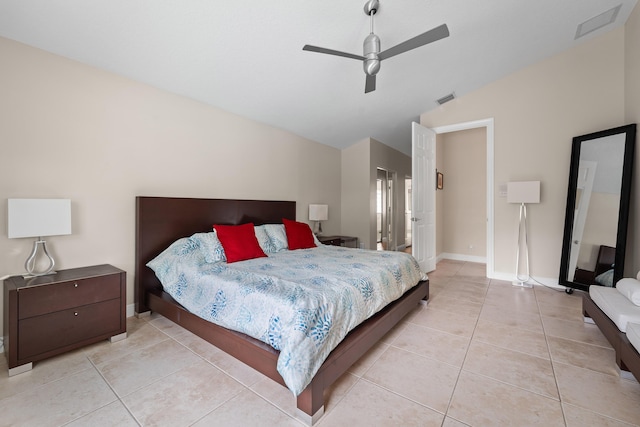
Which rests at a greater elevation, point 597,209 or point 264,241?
point 597,209

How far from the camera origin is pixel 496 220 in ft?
13.9

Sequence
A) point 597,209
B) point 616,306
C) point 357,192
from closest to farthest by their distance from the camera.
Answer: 1. point 616,306
2. point 597,209
3. point 357,192

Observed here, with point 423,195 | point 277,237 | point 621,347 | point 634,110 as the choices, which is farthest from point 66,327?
point 634,110

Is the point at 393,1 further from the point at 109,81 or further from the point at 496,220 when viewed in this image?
the point at 496,220

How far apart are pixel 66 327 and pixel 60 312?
0.13m

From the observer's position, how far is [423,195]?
4.47 metres

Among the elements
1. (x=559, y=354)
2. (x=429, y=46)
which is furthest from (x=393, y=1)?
(x=559, y=354)

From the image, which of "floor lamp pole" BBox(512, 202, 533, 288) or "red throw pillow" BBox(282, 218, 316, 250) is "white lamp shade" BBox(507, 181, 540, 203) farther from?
"red throw pillow" BBox(282, 218, 316, 250)

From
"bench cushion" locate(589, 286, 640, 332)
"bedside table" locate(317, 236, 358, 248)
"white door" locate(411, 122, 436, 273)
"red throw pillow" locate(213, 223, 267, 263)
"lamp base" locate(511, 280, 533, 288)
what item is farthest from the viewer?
"bedside table" locate(317, 236, 358, 248)

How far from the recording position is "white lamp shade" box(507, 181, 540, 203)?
368 cm

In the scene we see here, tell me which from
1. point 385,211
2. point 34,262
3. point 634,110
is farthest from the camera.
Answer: point 385,211

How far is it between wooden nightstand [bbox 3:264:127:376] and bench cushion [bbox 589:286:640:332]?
372cm

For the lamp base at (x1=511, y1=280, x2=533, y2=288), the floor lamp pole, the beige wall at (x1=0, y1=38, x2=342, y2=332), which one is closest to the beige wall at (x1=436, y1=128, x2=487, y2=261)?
the floor lamp pole

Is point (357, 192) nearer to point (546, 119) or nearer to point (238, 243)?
point (546, 119)
